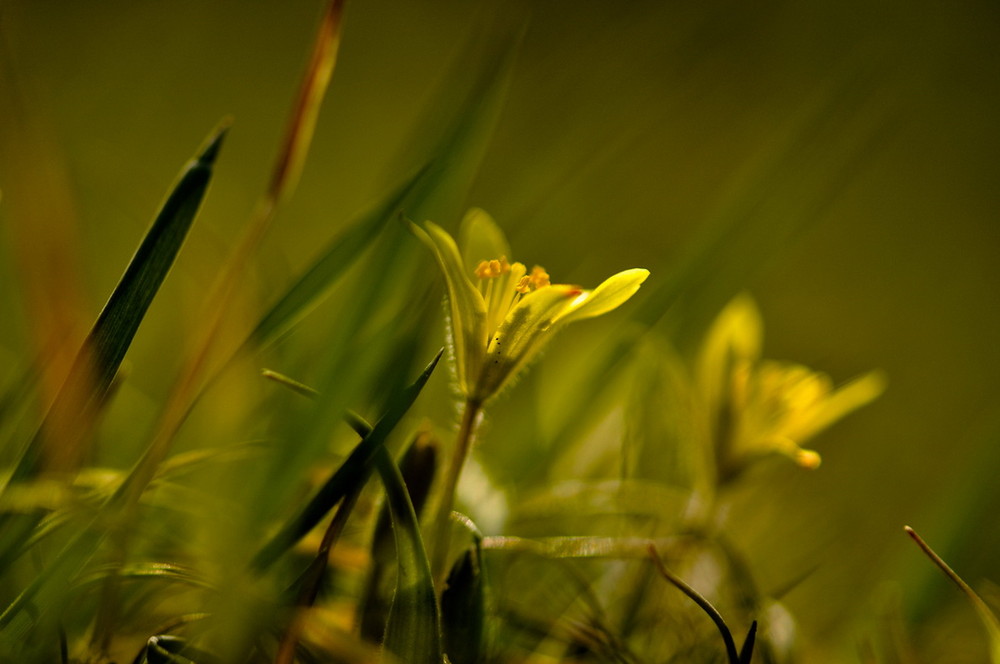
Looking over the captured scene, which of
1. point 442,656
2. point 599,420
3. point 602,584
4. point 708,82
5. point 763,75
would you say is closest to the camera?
point 442,656

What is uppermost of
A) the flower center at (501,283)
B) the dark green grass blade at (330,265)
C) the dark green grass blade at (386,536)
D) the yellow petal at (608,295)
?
the yellow petal at (608,295)

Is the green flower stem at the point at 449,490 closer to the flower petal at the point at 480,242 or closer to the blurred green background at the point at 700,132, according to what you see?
the flower petal at the point at 480,242

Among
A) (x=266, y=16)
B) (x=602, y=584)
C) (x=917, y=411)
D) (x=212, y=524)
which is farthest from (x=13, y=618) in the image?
(x=266, y=16)

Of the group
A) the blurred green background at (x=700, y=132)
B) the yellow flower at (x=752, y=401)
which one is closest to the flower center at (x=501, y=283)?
the yellow flower at (x=752, y=401)

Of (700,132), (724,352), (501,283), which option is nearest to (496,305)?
(501,283)

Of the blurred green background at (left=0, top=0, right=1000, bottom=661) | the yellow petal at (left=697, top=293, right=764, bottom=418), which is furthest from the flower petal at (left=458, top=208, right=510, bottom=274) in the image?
→ the blurred green background at (left=0, top=0, right=1000, bottom=661)

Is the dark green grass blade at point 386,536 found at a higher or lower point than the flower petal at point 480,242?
lower

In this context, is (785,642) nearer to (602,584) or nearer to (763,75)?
(602,584)
